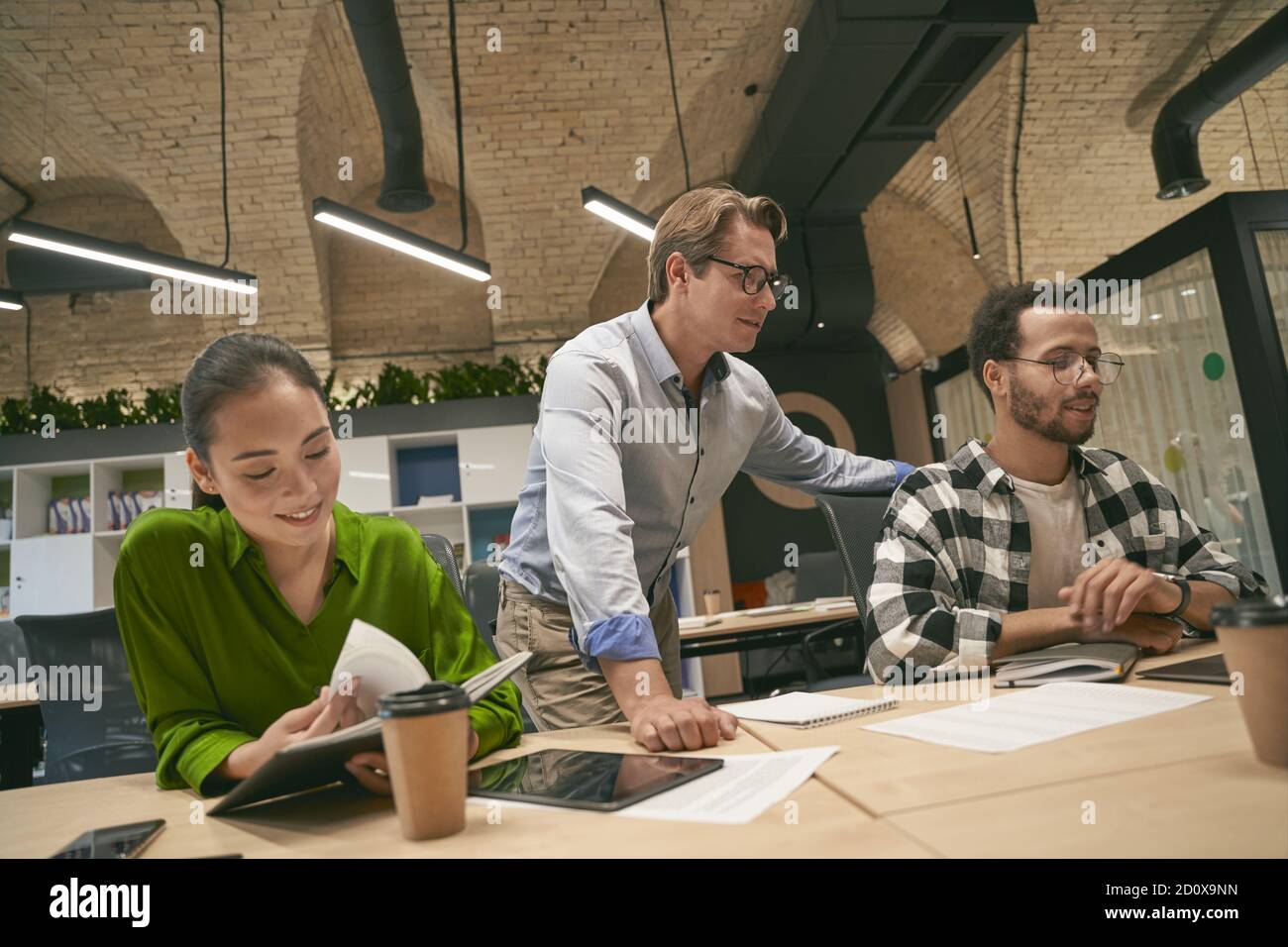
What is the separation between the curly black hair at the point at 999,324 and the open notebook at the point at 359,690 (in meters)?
1.48

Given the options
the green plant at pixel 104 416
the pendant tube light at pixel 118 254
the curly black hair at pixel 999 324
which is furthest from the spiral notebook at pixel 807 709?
the green plant at pixel 104 416

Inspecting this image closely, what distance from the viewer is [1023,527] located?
5.84 ft

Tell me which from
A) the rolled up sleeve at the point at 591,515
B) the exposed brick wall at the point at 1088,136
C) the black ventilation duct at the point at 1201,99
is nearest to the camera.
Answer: the rolled up sleeve at the point at 591,515

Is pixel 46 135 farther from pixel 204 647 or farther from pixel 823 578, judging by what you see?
pixel 204 647

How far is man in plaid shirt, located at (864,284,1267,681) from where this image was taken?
1.59 metres

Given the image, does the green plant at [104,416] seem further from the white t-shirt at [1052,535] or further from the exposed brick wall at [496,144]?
the white t-shirt at [1052,535]

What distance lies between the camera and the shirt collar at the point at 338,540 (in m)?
1.22

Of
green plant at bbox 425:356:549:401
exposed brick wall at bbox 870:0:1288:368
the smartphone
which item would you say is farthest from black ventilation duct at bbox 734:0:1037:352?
the smartphone

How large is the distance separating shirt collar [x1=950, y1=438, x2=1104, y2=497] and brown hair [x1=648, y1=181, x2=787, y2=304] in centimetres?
68

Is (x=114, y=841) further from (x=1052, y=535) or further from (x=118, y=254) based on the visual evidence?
(x=118, y=254)

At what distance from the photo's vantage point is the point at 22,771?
288 cm

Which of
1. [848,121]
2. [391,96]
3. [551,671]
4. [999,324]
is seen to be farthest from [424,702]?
[848,121]

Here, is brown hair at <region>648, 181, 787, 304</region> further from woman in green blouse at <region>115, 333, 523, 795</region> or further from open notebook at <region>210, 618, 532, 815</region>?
open notebook at <region>210, 618, 532, 815</region>
